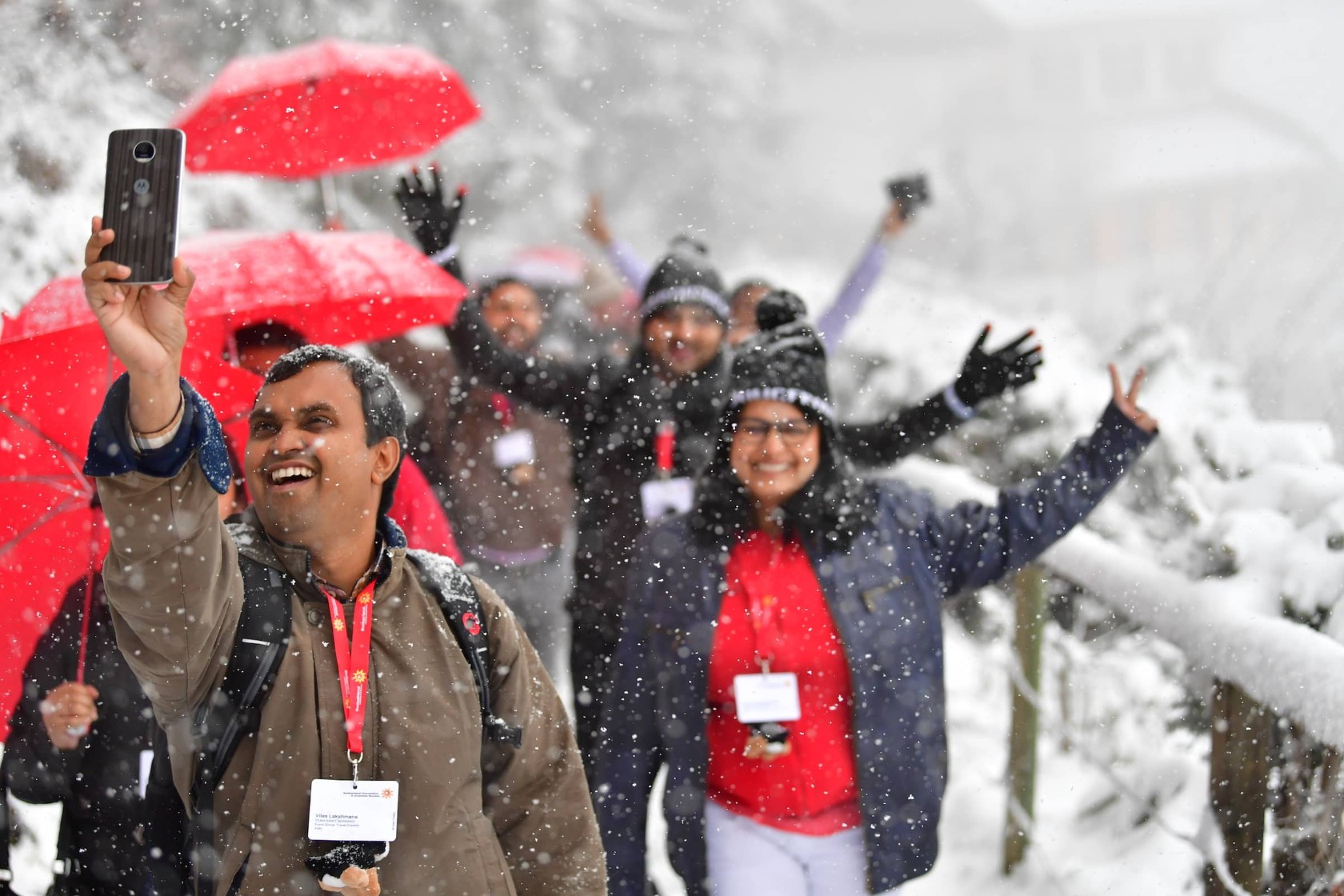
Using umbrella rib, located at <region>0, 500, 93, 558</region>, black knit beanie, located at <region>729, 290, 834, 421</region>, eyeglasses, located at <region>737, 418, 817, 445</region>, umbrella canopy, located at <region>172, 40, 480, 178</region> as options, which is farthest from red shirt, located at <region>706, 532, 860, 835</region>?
umbrella canopy, located at <region>172, 40, 480, 178</region>

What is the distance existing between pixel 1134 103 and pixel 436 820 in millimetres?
52792

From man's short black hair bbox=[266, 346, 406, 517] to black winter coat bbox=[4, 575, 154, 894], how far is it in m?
0.80

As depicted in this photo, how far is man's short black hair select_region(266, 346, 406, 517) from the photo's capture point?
6.87 feet

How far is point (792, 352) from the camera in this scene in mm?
3078

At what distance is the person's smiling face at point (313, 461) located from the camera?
1.99 metres

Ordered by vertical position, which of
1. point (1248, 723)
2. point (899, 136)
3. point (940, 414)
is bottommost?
point (1248, 723)

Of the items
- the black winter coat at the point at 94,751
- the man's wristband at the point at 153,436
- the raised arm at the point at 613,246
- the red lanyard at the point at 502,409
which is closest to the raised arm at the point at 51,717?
the black winter coat at the point at 94,751

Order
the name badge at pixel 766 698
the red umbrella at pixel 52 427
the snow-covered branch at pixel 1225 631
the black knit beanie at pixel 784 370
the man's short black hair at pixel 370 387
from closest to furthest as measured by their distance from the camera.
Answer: the man's short black hair at pixel 370 387 < the snow-covered branch at pixel 1225 631 < the red umbrella at pixel 52 427 < the name badge at pixel 766 698 < the black knit beanie at pixel 784 370

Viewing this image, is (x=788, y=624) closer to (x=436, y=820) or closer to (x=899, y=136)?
(x=436, y=820)

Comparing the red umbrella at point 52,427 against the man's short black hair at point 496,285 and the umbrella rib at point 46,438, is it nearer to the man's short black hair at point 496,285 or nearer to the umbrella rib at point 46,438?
the umbrella rib at point 46,438

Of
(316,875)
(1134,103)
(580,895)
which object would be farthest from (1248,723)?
Result: (1134,103)

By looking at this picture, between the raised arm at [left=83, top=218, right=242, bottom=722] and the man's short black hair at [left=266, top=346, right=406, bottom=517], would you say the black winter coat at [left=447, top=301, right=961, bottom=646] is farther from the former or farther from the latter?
the raised arm at [left=83, top=218, right=242, bottom=722]

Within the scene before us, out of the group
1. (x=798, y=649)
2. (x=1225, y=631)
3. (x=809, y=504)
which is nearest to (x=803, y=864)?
(x=798, y=649)

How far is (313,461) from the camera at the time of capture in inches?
79.0
